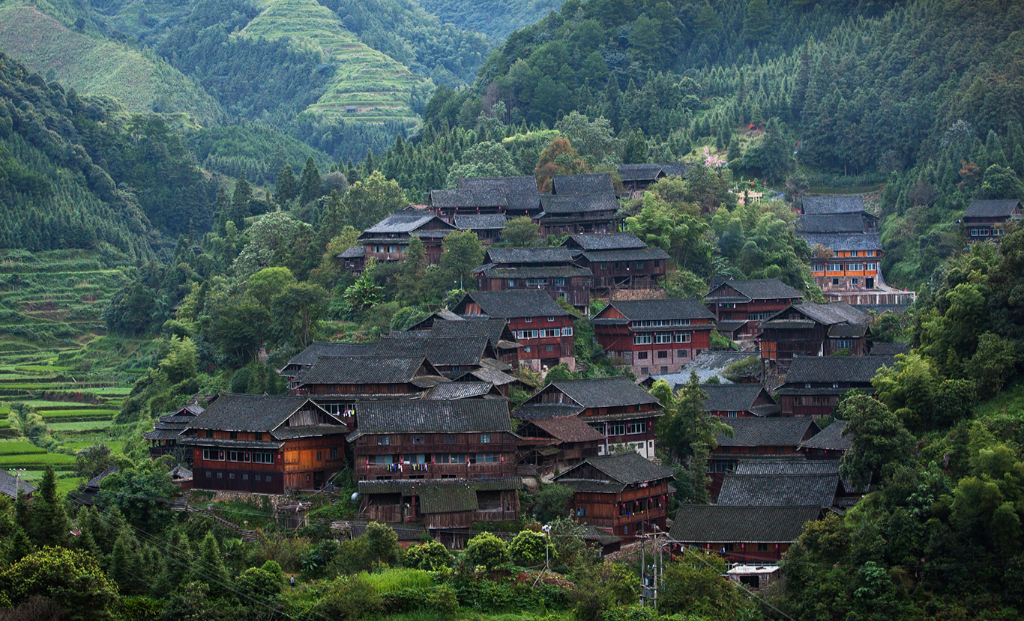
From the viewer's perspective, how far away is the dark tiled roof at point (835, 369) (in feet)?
213

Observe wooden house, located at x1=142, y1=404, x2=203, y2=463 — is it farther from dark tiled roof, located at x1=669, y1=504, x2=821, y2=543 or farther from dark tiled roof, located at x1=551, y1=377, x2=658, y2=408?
dark tiled roof, located at x1=669, y1=504, x2=821, y2=543

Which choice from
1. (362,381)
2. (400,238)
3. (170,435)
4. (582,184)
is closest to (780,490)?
(362,381)

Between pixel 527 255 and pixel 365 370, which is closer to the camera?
pixel 365 370

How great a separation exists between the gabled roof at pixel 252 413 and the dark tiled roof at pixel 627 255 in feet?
88.1

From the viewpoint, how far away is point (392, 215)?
86.6m

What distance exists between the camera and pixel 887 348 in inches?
2746

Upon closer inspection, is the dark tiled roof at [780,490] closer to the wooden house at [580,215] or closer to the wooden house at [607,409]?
the wooden house at [607,409]

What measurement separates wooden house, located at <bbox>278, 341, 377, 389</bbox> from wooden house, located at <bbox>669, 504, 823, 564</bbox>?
20.1m

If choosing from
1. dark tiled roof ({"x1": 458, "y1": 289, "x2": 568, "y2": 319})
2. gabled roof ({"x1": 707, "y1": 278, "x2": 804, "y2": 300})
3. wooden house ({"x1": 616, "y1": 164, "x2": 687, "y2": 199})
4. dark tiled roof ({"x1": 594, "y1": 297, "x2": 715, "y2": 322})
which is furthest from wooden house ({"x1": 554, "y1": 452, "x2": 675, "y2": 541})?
wooden house ({"x1": 616, "y1": 164, "x2": 687, "y2": 199})

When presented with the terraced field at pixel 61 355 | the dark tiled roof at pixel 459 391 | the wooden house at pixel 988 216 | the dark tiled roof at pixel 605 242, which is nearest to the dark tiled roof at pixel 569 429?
the dark tiled roof at pixel 459 391

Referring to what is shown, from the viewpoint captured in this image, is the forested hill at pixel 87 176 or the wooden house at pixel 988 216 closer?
the wooden house at pixel 988 216

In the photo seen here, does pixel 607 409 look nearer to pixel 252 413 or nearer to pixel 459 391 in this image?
pixel 459 391

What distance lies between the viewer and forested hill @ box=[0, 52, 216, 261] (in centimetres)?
12588

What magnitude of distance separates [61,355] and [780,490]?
217ft
